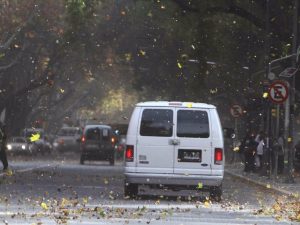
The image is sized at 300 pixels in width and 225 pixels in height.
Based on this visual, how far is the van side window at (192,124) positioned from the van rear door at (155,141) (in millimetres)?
168

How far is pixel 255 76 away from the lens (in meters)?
54.8

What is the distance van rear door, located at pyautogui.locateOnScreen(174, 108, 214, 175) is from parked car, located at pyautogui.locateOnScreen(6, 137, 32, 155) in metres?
47.2

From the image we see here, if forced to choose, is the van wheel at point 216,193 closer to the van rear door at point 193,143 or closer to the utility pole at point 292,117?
the van rear door at point 193,143

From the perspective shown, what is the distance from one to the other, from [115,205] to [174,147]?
8.72 ft

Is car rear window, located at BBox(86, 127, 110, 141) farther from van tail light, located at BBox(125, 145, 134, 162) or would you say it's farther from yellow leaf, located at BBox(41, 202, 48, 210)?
yellow leaf, located at BBox(41, 202, 48, 210)

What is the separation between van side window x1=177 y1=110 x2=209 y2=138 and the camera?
23.0m

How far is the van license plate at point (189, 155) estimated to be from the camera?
23.0m

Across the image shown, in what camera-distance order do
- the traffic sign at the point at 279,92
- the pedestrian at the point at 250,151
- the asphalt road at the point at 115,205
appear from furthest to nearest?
the pedestrian at the point at 250,151 → the traffic sign at the point at 279,92 → the asphalt road at the point at 115,205

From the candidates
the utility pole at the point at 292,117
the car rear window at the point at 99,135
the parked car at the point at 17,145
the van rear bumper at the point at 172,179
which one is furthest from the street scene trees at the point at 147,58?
the van rear bumper at the point at 172,179

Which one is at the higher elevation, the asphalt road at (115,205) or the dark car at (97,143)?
the dark car at (97,143)

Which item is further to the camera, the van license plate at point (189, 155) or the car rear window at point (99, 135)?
the car rear window at point (99, 135)

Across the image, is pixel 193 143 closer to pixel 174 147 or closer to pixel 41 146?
pixel 174 147

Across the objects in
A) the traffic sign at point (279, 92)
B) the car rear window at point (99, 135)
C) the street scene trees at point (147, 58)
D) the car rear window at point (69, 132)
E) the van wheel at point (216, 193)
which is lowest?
the van wheel at point (216, 193)

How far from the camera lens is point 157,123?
23094 millimetres
